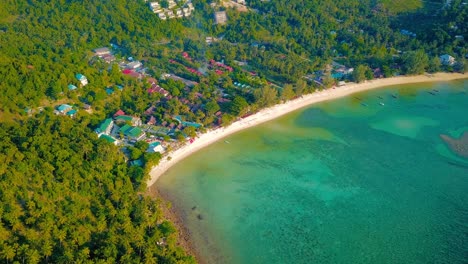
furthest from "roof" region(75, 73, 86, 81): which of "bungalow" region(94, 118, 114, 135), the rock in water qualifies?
the rock in water

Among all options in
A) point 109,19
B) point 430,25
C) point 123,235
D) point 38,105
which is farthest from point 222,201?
point 430,25

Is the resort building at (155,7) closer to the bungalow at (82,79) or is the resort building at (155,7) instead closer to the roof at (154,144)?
the bungalow at (82,79)

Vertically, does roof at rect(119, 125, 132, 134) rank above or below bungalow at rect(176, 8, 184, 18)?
above

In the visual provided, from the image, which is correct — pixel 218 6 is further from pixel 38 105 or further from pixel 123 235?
pixel 123 235

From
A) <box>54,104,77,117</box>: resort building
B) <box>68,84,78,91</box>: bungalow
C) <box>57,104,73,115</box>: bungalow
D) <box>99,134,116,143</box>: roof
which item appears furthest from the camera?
<box>68,84,78,91</box>: bungalow

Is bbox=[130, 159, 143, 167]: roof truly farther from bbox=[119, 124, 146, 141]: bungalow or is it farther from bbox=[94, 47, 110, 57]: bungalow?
bbox=[94, 47, 110, 57]: bungalow

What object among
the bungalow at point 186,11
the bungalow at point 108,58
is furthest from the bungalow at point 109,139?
the bungalow at point 186,11

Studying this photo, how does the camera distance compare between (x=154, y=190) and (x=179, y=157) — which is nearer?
(x=154, y=190)

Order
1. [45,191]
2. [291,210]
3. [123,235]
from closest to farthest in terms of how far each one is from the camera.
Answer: [123,235], [45,191], [291,210]
